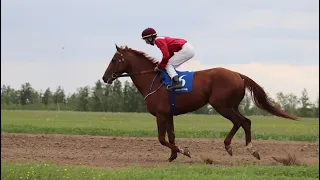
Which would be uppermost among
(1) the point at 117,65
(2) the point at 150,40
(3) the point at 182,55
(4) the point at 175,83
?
(2) the point at 150,40

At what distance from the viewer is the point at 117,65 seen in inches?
533

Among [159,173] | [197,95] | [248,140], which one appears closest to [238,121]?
[248,140]

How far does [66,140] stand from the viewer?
17.3 m

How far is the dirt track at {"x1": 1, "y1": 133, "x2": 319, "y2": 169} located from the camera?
41.9 ft

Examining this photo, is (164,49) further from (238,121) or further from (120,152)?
(120,152)

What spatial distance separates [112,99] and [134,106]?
14.1 ft

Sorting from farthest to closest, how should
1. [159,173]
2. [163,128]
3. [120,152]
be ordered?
[120,152], [163,128], [159,173]

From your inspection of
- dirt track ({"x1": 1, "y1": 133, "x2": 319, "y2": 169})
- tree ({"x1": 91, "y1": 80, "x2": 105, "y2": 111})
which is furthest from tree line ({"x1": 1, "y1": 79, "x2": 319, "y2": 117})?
dirt track ({"x1": 1, "y1": 133, "x2": 319, "y2": 169})

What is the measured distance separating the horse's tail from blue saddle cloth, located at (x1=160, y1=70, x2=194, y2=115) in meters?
1.31

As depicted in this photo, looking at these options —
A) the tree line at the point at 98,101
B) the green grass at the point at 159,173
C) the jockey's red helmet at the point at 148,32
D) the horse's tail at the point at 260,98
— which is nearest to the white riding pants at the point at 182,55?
the jockey's red helmet at the point at 148,32

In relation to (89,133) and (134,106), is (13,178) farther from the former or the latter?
(134,106)

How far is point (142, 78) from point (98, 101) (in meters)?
79.3

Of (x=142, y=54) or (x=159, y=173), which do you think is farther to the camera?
(x=142, y=54)

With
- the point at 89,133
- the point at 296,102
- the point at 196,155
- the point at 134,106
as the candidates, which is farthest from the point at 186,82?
the point at 296,102
